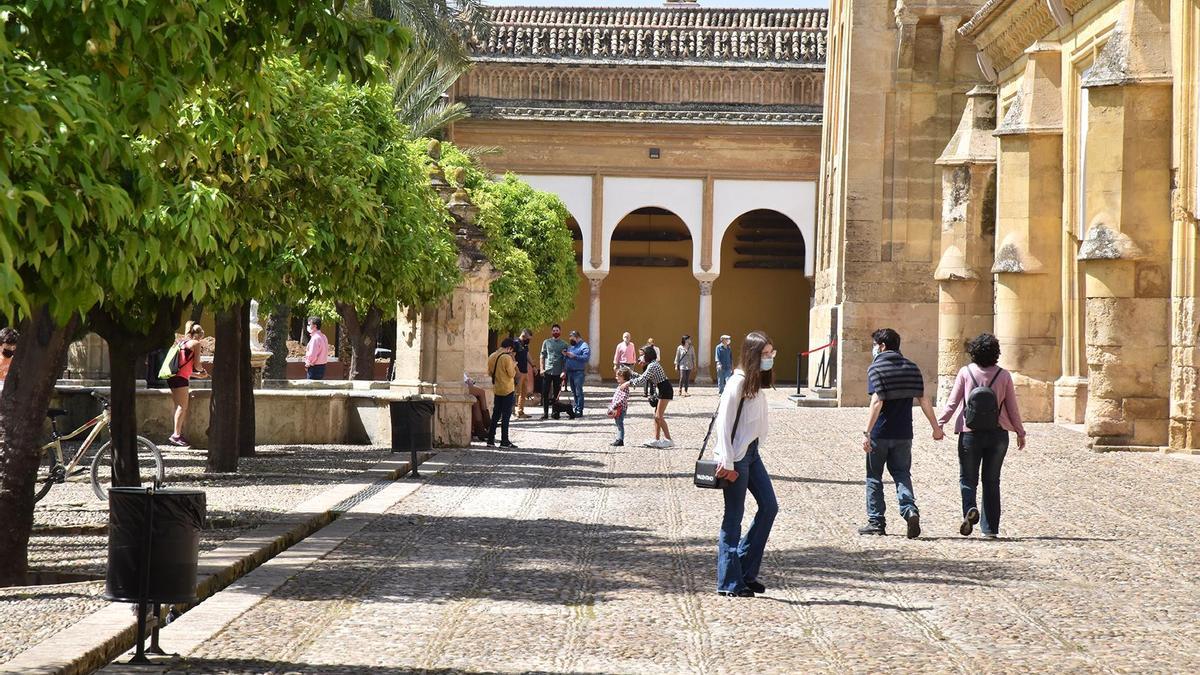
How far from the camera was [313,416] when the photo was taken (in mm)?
21609

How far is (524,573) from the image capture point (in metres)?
9.50

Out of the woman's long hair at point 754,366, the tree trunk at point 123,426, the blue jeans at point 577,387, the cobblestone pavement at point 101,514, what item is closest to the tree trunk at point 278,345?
the blue jeans at point 577,387

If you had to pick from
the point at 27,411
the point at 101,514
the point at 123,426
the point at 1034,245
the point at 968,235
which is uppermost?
the point at 968,235

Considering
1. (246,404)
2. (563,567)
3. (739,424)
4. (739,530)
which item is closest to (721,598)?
(739,530)

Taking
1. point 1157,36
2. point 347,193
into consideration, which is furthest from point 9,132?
point 1157,36

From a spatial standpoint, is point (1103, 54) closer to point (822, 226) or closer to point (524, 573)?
point (524, 573)

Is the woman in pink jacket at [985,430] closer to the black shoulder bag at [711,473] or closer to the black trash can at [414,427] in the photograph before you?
the black shoulder bag at [711,473]

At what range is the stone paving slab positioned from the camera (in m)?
6.59

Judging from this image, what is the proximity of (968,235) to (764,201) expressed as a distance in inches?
927

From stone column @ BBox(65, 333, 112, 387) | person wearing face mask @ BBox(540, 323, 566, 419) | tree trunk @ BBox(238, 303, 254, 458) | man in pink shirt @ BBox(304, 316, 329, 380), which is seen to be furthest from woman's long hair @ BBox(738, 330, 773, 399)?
person wearing face mask @ BBox(540, 323, 566, 419)

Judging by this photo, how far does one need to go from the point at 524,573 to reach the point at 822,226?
1252 inches

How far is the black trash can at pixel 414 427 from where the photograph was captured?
16281mm

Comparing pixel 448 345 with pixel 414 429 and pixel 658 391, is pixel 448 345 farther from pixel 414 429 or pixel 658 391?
pixel 414 429

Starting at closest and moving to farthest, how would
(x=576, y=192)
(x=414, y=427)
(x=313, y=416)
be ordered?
1. (x=414, y=427)
2. (x=313, y=416)
3. (x=576, y=192)
